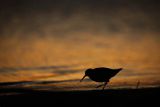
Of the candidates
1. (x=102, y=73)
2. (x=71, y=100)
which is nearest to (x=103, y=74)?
(x=102, y=73)

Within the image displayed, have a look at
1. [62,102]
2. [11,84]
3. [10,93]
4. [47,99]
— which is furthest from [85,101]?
[11,84]

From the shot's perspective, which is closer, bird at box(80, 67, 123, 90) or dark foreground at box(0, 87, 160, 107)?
dark foreground at box(0, 87, 160, 107)

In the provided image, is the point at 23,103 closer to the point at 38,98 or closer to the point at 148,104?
the point at 38,98

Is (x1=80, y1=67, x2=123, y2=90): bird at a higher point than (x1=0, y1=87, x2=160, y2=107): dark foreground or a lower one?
higher

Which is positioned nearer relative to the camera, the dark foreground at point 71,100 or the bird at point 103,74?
the dark foreground at point 71,100

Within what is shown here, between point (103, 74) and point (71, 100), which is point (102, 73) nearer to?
point (103, 74)

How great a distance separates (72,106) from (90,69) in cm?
431

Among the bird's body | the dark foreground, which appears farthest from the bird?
the dark foreground

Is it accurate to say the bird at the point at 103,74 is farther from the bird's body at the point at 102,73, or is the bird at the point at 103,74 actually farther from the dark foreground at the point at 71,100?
the dark foreground at the point at 71,100

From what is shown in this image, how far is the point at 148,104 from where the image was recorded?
721 centimetres

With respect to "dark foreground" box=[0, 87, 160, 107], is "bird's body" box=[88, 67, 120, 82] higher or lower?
higher

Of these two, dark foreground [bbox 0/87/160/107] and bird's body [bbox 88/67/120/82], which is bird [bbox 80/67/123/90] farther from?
dark foreground [bbox 0/87/160/107]

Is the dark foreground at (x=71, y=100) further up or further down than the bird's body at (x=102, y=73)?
further down

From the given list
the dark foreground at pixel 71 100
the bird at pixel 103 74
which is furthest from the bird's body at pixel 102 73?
the dark foreground at pixel 71 100
